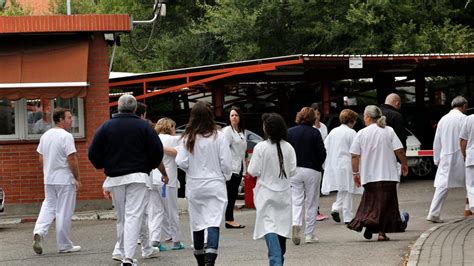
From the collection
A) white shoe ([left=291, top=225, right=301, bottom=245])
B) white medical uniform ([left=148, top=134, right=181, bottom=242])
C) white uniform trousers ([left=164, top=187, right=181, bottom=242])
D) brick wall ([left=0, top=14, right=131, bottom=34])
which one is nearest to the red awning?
brick wall ([left=0, top=14, right=131, bottom=34])

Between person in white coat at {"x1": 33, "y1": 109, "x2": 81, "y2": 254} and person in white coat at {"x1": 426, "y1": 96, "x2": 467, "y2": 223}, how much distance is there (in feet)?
18.0

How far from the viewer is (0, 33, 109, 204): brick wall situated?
62.4 feet

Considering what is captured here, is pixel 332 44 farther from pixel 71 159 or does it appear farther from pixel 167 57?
pixel 71 159

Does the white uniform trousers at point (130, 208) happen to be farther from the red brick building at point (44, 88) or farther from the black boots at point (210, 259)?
the red brick building at point (44, 88)

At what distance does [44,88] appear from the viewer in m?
18.5

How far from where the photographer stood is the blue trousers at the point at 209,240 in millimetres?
A: 10641

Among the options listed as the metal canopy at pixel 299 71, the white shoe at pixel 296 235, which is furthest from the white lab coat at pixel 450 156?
the metal canopy at pixel 299 71

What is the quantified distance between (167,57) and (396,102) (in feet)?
68.8

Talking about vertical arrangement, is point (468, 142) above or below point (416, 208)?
above

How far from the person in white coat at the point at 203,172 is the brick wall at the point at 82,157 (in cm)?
858

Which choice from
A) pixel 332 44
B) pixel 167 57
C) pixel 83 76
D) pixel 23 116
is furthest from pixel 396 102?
pixel 167 57

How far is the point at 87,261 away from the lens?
12.4m

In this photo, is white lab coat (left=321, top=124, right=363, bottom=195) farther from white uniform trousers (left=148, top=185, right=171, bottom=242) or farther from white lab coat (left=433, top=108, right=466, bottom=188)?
white uniform trousers (left=148, top=185, right=171, bottom=242)

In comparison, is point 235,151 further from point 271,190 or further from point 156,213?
point 271,190
